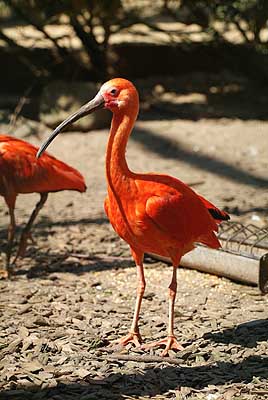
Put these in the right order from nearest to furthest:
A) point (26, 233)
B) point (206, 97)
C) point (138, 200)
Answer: point (138, 200), point (26, 233), point (206, 97)

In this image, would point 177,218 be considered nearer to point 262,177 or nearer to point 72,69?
point 262,177

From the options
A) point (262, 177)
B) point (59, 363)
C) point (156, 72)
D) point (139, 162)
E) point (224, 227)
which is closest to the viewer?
point (59, 363)

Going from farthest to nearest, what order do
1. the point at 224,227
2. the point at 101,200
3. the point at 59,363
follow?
the point at 101,200 → the point at 224,227 → the point at 59,363

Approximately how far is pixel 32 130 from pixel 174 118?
1937 mm

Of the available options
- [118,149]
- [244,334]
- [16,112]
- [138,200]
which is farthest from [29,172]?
[16,112]

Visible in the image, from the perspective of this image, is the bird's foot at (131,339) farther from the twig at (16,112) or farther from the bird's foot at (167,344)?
the twig at (16,112)

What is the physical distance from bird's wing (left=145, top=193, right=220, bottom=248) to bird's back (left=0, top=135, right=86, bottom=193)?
1611 mm

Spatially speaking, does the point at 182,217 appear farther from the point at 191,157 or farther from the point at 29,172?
the point at 191,157

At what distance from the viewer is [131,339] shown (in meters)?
4.80

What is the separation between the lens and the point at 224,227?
680cm

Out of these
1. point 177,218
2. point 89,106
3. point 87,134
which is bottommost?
point 87,134

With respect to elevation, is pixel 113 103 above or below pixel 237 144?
above

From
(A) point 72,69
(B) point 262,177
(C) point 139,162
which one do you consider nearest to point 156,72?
(A) point 72,69

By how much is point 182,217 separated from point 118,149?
518 mm
